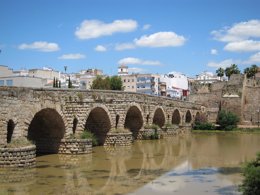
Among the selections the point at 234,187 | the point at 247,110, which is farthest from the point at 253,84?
the point at 234,187

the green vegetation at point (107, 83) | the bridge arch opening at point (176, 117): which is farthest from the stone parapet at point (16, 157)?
the green vegetation at point (107, 83)

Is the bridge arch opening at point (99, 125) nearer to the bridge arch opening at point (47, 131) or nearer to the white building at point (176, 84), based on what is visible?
the bridge arch opening at point (47, 131)

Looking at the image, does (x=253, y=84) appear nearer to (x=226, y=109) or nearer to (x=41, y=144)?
(x=226, y=109)

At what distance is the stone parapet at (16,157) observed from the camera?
17297 mm

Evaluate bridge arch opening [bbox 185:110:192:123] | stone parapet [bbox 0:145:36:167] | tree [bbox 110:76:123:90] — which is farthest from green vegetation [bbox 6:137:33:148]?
tree [bbox 110:76:123:90]

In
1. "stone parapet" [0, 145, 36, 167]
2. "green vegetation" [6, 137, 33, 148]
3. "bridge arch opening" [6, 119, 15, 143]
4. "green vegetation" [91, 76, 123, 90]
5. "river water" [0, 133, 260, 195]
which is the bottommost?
"river water" [0, 133, 260, 195]

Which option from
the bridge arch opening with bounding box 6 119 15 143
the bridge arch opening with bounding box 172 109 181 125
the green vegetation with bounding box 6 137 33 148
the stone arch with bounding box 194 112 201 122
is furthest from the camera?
the stone arch with bounding box 194 112 201 122

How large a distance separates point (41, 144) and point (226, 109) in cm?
3522

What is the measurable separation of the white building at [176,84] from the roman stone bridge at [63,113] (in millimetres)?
52434

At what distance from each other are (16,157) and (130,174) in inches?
197

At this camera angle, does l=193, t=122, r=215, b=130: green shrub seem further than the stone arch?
No

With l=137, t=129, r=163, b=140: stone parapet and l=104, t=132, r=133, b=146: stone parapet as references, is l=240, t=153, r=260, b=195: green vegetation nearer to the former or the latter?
l=104, t=132, r=133, b=146: stone parapet

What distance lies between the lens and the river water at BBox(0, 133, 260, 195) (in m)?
14.1

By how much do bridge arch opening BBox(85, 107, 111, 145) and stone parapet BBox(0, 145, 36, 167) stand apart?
931 centimetres
